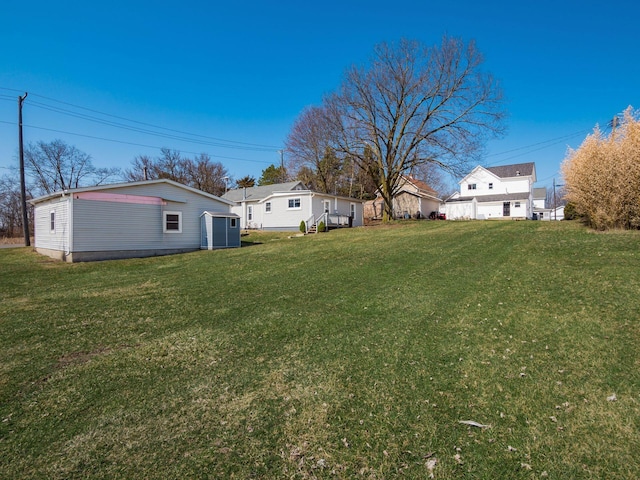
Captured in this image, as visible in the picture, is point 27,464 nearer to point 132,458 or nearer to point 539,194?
point 132,458

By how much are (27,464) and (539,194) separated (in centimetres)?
6037

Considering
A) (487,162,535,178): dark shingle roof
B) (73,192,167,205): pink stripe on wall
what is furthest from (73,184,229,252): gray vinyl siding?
(487,162,535,178): dark shingle roof

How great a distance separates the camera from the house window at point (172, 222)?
16.2m

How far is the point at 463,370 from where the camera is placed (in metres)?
3.38

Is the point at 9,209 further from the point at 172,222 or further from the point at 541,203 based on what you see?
the point at 541,203

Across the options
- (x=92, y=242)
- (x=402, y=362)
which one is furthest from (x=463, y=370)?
(x=92, y=242)

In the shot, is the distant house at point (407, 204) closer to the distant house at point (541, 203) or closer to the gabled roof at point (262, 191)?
the gabled roof at point (262, 191)

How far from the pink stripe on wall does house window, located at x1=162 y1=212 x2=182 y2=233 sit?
2.18 ft

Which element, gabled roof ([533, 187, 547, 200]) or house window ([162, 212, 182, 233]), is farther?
gabled roof ([533, 187, 547, 200])

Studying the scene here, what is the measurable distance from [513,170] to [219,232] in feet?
118

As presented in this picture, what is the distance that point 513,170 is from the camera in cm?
3862

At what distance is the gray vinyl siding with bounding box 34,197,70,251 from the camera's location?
1430 centimetres

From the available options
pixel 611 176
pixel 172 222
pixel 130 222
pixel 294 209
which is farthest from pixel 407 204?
pixel 130 222

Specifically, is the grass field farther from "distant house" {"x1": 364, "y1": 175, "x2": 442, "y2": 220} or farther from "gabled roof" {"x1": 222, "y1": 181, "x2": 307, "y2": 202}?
"distant house" {"x1": 364, "y1": 175, "x2": 442, "y2": 220}
